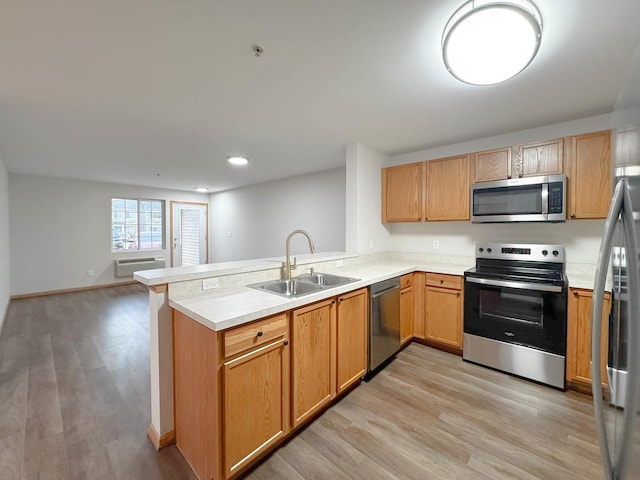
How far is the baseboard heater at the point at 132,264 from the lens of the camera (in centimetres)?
606

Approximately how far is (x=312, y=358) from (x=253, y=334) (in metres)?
0.56

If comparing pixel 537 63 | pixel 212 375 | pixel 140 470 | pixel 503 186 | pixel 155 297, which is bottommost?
pixel 140 470

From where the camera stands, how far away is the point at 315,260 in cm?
266

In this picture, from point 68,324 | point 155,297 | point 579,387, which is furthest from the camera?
point 68,324

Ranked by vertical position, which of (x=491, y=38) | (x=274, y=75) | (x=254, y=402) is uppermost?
(x=274, y=75)

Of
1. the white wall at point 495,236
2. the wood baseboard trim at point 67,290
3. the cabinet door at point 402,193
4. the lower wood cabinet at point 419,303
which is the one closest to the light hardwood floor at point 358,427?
the lower wood cabinet at point 419,303

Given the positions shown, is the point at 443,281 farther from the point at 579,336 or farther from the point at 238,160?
the point at 238,160

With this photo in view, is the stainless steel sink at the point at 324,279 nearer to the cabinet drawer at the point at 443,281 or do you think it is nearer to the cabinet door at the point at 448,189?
the cabinet drawer at the point at 443,281

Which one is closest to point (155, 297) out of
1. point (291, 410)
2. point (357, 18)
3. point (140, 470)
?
point (140, 470)

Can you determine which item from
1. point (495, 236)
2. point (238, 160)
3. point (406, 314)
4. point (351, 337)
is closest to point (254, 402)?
point (351, 337)

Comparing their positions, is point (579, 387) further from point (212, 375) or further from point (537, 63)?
point (212, 375)

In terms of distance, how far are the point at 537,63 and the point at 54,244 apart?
7.59 meters

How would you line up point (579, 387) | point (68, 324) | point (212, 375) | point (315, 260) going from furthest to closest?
point (68, 324), point (315, 260), point (579, 387), point (212, 375)

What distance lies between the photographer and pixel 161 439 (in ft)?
5.41
